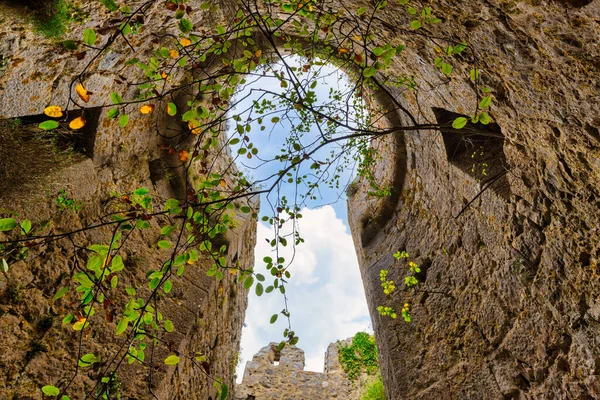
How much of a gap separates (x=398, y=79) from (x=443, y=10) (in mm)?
1346

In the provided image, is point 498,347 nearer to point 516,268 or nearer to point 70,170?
point 516,268

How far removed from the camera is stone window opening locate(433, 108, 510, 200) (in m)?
2.87

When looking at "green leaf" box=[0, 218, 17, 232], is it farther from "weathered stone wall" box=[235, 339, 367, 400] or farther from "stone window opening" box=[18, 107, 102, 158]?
"weathered stone wall" box=[235, 339, 367, 400]

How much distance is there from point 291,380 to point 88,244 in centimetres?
601

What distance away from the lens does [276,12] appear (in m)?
3.38

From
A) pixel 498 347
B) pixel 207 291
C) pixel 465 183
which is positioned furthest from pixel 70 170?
pixel 498 347

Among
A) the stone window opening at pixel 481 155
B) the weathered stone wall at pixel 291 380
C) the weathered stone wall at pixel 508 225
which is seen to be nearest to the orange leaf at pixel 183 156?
the weathered stone wall at pixel 508 225

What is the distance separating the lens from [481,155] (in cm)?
321

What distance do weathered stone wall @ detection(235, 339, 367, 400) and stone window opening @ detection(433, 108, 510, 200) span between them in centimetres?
560

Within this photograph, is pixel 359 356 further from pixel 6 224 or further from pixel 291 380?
pixel 6 224

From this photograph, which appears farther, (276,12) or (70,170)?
(276,12)

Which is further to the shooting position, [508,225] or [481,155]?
[481,155]

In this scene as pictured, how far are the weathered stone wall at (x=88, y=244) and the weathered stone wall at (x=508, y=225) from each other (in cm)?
190

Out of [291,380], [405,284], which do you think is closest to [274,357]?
[291,380]
